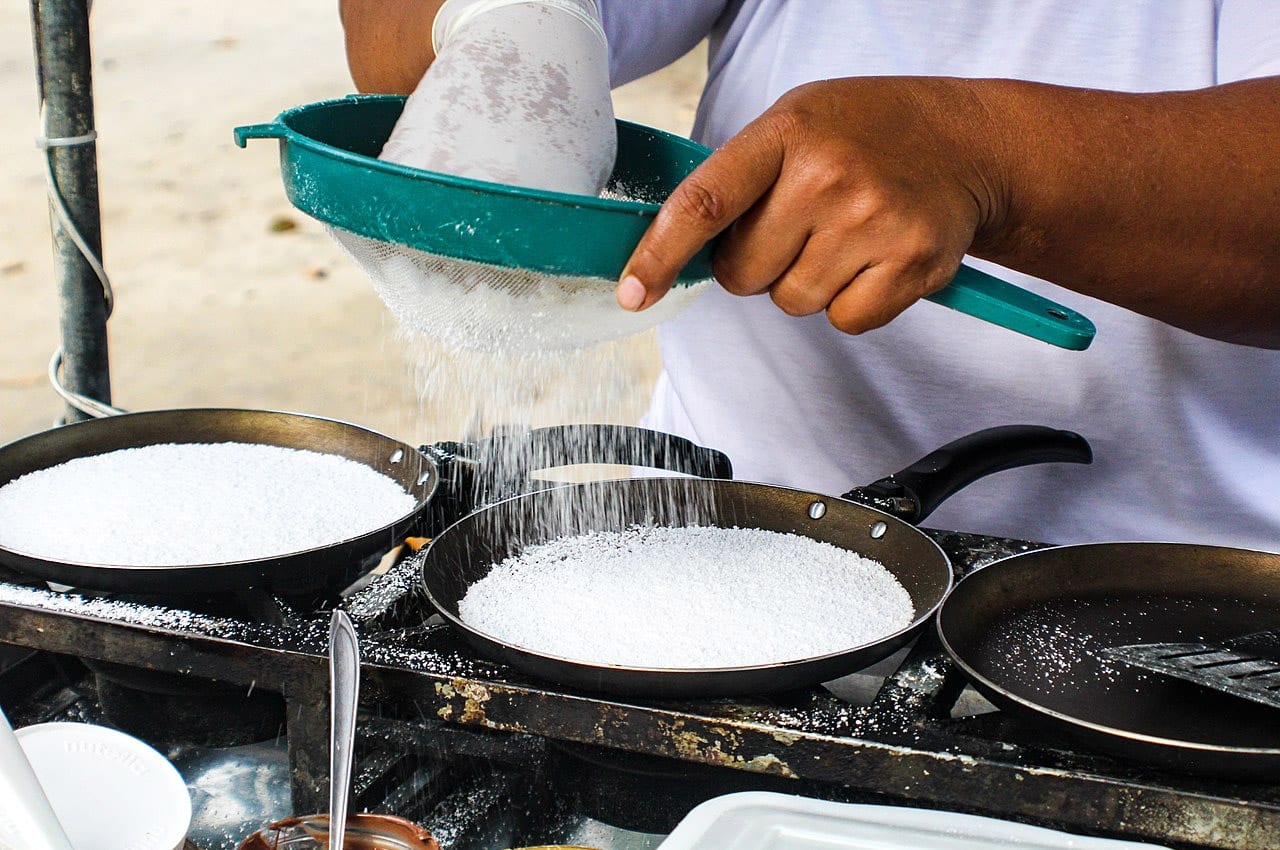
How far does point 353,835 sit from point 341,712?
0.29 ft

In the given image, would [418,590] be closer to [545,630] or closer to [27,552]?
[545,630]

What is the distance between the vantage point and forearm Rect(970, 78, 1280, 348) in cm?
103

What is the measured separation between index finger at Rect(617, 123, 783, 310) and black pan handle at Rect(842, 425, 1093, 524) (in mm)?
458

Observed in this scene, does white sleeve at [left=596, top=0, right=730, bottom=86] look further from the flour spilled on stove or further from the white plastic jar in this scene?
the flour spilled on stove

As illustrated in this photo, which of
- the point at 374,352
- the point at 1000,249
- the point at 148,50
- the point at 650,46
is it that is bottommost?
the point at 374,352

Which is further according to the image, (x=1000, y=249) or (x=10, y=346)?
(x=10, y=346)

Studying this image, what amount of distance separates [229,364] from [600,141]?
3932 millimetres

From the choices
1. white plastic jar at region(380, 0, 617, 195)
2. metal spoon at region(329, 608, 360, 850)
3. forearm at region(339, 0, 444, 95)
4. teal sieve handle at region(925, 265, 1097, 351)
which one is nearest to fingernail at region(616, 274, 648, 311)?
white plastic jar at region(380, 0, 617, 195)

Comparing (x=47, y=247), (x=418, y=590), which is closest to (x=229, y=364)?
(x=47, y=247)

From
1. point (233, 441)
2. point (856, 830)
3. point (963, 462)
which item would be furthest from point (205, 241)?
point (856, 830)

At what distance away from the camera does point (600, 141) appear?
1055mm

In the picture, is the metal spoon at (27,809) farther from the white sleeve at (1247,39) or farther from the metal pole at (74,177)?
the white sleeve at (1247,39)

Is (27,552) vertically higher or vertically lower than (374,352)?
higher

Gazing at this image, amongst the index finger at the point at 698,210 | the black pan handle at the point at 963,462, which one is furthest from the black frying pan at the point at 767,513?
the index finger at the point at 698,210
